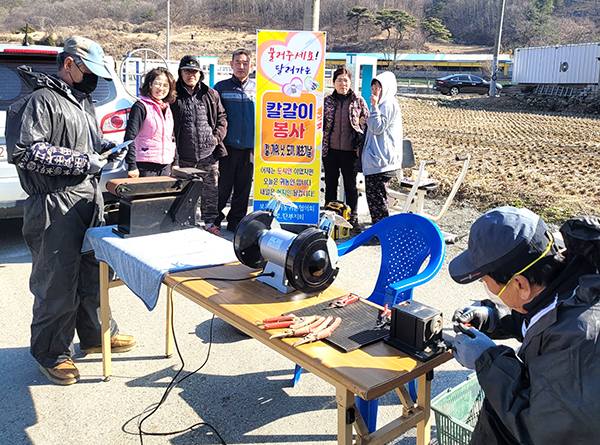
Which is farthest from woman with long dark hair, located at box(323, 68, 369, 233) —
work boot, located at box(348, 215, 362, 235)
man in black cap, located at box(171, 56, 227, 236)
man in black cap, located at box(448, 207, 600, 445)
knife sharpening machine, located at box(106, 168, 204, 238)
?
man in black cap, located at box(448, 207, 600, 445)

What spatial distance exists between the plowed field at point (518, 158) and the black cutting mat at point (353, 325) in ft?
17.3

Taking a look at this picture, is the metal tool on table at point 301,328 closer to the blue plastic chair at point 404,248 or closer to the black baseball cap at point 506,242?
the black baseball cap at point 506,242

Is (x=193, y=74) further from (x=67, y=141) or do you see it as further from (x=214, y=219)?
(x=67, y=141)

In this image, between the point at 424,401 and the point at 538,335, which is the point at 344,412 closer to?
the point at 424,401

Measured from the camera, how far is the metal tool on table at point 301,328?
2043mm

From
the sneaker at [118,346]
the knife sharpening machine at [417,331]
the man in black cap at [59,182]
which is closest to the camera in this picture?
the knife sharpening machine at [417,331]

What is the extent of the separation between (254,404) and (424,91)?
4093 cm

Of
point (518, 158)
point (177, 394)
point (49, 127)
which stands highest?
point (49, 127)

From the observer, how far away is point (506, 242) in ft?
5.41

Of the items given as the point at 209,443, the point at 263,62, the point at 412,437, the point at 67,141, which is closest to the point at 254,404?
the point at 209,443

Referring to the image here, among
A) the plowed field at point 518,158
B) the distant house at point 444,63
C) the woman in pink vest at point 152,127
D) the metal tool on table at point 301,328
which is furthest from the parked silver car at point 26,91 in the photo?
the distant house at point 444,63

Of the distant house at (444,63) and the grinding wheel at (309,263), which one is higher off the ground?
the distant house at (444,63)

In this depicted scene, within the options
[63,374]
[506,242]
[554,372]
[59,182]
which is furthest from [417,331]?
[63,374]

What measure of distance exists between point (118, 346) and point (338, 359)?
2.23 m
